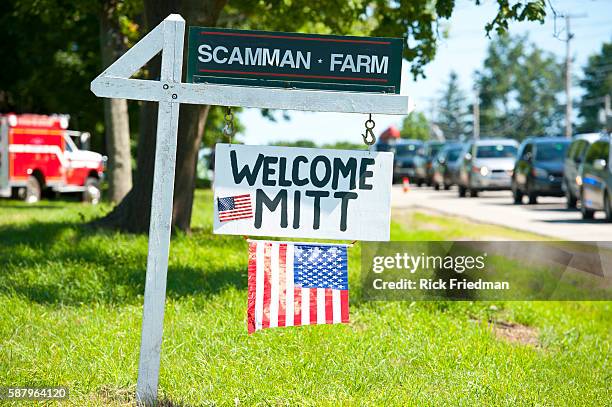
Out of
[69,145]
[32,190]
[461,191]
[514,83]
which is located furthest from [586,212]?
[514,83]

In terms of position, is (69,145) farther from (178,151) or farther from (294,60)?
(294,60)

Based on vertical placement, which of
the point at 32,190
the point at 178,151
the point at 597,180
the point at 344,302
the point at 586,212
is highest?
the point at 178,151

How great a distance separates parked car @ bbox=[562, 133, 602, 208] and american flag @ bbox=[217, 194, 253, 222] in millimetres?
18457

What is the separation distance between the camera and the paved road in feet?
64.0

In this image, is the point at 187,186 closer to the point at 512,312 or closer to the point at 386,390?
the point at 512,312

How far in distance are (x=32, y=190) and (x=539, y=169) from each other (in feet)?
47.0

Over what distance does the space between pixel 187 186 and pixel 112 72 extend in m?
8.64

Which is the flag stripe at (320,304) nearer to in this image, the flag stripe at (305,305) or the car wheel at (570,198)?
the flag stripe at (305,305)

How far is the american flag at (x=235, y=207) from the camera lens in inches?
252

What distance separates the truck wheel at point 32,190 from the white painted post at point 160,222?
25957 mm

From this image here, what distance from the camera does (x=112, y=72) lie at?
20.8ft

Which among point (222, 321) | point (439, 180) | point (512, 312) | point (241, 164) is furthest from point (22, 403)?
point (439, 180)

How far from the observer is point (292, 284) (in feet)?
21.3

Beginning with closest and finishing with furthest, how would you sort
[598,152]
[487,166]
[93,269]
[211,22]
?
[93,269] < [211,22] < [598,152] < [487,166]
